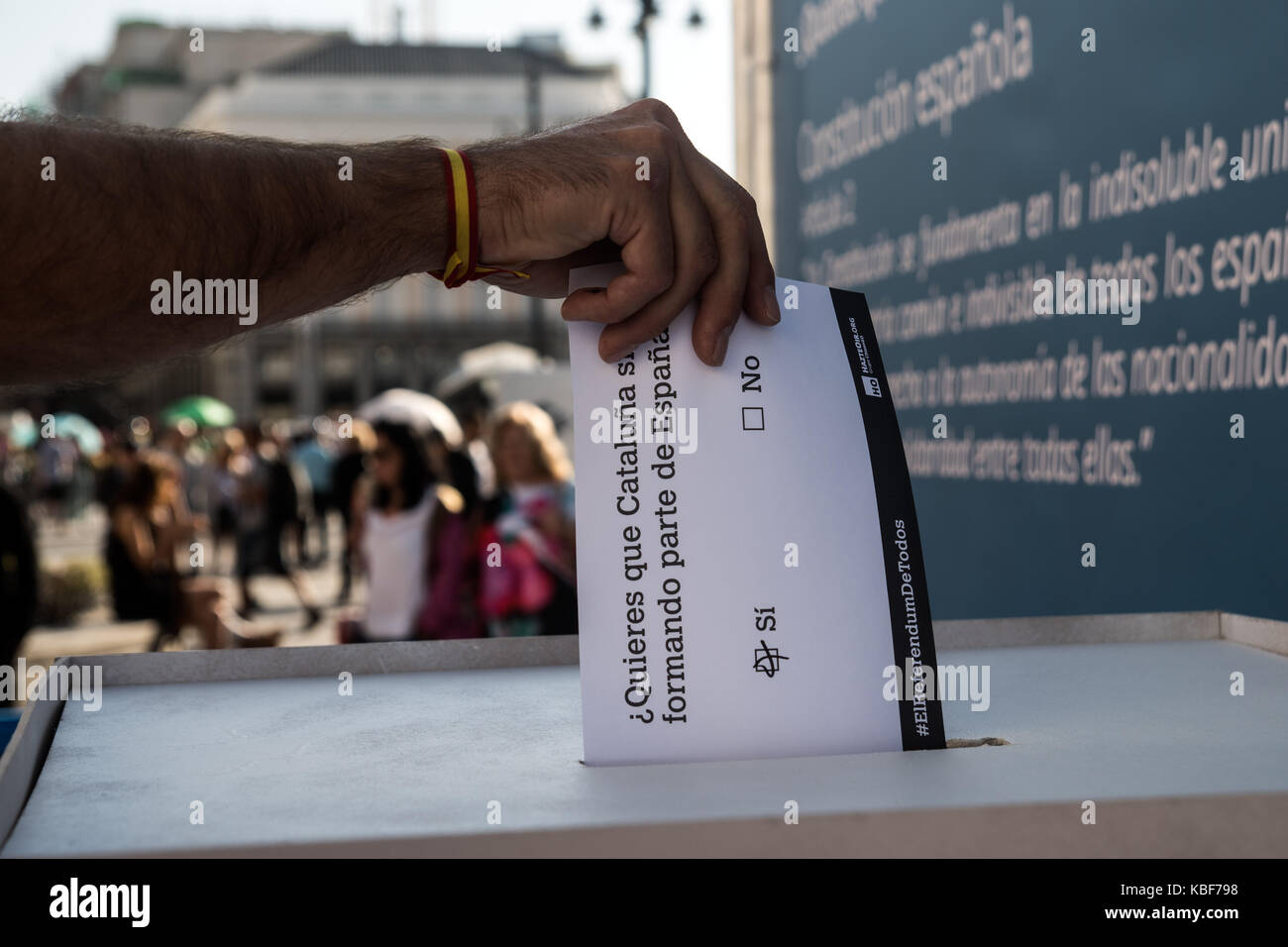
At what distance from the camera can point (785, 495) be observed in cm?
99

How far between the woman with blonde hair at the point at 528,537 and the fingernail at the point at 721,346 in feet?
11.4

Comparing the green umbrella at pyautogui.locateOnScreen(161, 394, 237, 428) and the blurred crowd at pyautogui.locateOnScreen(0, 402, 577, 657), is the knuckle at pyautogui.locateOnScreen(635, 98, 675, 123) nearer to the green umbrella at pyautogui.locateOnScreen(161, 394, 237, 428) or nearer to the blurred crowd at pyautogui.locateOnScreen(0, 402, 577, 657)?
the blurred crowd at pyautogui.locateOnScreen(0, 402, 577, 657)

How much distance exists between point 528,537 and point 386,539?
88 cm

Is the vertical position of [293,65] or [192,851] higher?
[293,65]

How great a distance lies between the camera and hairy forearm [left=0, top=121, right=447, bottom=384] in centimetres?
90

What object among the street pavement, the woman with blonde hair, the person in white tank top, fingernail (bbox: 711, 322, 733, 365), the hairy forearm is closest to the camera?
the hairy forearm

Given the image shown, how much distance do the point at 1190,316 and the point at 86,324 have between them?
1489 millimetres

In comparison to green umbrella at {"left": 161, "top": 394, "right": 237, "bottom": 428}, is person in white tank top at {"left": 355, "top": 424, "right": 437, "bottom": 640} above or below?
below

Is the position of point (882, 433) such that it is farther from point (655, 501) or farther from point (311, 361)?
point (311, 361)

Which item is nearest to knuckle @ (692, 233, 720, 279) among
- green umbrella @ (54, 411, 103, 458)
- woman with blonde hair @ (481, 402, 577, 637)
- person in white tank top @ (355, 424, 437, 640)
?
woman with blonde hair @ (481, 402, 577, 637)

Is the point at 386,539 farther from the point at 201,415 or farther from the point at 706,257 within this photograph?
the point at 201,415

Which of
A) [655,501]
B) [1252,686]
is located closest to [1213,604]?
[1252,686]

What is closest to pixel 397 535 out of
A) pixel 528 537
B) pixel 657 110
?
pixel 528 537

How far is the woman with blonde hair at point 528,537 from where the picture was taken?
4930 millimetres
